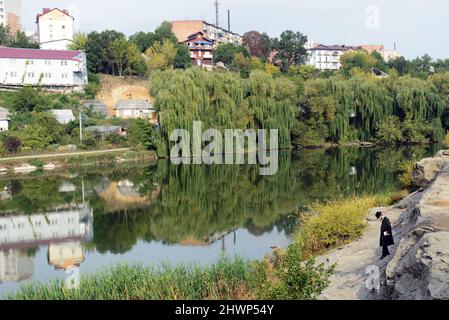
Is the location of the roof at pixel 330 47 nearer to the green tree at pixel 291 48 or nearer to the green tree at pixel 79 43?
the green tree at pixel 291 48

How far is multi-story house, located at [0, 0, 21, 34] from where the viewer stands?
72.2m

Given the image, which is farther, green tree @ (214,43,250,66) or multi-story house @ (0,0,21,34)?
multi-story house @ (0,0,21,34)

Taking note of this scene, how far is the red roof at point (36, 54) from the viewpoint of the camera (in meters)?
39.8

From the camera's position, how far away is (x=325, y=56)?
70.2 meters

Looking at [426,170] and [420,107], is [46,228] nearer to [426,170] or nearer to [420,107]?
[426,170]

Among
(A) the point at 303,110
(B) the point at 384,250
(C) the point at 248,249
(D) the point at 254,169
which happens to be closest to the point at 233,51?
(A) the point at 303,110

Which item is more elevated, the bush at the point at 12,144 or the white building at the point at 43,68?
the white building at the point at 43,68

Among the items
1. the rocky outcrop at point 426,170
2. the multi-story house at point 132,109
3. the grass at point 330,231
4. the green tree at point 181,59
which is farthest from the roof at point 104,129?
the grass at point 330,231

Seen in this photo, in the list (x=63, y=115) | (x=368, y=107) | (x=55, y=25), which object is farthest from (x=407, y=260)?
(x=55, y=25)

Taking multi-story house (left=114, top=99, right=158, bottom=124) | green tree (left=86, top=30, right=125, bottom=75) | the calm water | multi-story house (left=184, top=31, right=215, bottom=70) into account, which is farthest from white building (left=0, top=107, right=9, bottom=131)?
multi-story house (left=184, top=31, right=215, bottom=70)

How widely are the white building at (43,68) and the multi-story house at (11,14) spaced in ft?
109

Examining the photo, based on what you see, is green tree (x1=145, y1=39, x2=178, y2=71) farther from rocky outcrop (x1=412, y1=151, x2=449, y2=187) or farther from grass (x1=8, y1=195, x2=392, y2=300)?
grass (x1=8, y1=195, x2=392, y2=300)

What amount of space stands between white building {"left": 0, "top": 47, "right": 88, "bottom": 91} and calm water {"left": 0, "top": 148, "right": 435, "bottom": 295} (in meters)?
16.0

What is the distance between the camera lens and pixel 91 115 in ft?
121
